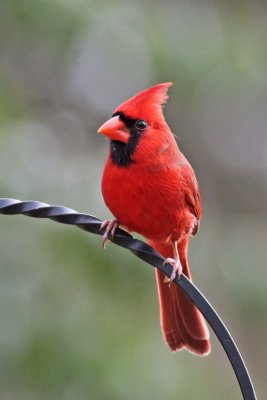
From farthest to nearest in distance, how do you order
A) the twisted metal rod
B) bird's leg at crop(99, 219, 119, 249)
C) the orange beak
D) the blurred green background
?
the blurred green background → the orange beak → bird's leg at crop(99, 219, 119, 249) → the twisted metal rod

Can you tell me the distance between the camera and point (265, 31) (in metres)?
4.00

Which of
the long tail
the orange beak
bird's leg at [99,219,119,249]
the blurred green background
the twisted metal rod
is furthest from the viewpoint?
the blurred green background

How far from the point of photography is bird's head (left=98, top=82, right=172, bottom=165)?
2.38m

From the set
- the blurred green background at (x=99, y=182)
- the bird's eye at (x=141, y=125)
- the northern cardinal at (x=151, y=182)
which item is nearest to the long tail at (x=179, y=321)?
the northern cardinal at (x=151, y=182)

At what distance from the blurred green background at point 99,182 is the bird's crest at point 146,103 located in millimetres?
667

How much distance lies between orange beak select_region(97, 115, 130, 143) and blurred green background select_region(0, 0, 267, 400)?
61 cm

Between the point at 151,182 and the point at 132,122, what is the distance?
0.19m

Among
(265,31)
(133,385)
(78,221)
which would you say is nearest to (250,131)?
(265,31)

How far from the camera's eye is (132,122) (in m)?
2.44

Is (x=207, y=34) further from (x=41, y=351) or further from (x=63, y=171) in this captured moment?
(x=41, y=351)

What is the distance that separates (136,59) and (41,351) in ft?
4.84

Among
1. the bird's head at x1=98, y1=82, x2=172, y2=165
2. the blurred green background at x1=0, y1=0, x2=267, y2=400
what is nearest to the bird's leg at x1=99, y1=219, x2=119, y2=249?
the bird's head at x1=98, y1=82, x2=172, y2=165

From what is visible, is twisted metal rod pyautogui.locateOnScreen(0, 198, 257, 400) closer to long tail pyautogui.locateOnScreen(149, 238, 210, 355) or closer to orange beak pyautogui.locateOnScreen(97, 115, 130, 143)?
orange beak pyautogui.locateOnScreen(97, 115, 130, 143)

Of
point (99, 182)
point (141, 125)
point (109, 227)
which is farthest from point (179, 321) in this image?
point (99, 182)
